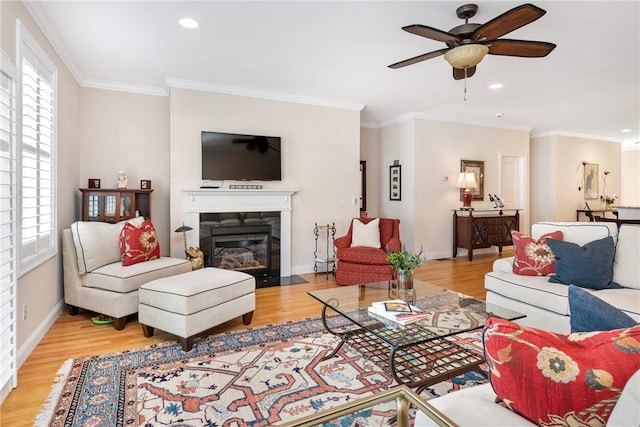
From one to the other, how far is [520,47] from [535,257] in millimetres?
1689

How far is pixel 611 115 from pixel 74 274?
8.22 metres

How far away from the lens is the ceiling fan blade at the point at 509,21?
218 cm

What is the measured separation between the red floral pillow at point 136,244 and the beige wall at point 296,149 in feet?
2.63

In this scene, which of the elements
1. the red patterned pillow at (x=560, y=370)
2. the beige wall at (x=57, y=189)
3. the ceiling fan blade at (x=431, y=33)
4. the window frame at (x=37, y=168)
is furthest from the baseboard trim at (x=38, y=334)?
the ceiling fan blade at (x=431, y=33)

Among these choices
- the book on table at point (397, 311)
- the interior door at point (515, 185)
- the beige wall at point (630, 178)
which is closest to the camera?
the book on table at point (397, 311)

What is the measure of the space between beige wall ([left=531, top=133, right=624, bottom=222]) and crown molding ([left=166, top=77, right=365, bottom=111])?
501cm

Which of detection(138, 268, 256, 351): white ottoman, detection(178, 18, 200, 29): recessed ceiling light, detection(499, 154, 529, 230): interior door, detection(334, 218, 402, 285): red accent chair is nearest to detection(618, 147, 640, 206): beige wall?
detection(499, 154, 529, 230): interior door

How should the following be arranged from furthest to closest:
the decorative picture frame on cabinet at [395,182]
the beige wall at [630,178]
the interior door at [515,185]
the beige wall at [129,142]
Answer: the beige wall at [630,178] → the interior door at [515,185] → the decorative picture frame on cabinet at [395,182] → the beige wall at [129,142]

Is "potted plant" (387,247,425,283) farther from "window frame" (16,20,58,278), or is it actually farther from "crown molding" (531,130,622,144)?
"crown molding" (531,130,622,144)

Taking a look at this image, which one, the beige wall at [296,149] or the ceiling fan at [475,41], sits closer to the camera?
the ceiling fan at [475,41]

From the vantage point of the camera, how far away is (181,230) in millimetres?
4137

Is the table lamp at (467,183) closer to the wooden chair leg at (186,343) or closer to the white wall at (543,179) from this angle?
the white wall at (543,179)

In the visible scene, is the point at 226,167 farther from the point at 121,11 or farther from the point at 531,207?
the point at 531,207

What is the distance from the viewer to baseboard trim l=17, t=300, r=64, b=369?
2.45 m
